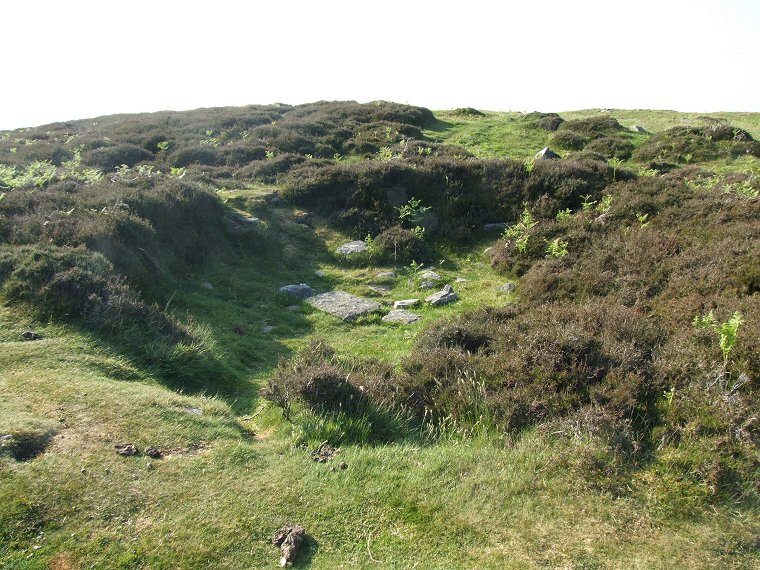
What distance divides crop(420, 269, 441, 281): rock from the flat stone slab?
1.86m

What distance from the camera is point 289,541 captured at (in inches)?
178

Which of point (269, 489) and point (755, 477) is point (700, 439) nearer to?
point (755, 477)

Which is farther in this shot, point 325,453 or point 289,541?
point 325,453

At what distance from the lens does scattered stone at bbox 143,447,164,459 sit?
5672 mm

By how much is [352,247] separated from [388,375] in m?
8.34

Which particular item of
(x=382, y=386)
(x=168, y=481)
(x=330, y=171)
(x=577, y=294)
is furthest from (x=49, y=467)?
(x=330, y=171)

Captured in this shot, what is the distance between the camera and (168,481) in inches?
208

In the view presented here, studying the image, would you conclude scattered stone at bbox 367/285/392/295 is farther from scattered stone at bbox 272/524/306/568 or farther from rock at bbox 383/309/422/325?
scattered stone at bbox 272/524/306/568

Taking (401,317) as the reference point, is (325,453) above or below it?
above

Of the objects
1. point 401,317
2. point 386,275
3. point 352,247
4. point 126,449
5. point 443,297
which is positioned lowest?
point 401,317

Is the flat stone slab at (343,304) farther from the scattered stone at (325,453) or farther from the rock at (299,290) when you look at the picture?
the scattered stone at (325,453)

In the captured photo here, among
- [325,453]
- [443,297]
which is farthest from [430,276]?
[325,453]

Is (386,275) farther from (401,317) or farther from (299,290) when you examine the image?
(401,317)

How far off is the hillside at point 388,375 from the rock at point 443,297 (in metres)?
0.16
